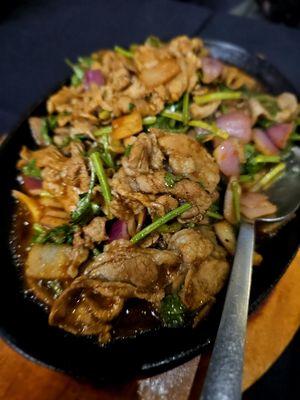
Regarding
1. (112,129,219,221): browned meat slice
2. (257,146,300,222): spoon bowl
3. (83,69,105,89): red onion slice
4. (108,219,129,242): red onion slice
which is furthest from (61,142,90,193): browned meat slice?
(257,146,300,222): spoon bowl

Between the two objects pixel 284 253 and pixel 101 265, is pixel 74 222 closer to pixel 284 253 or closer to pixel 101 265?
pixel 101 265

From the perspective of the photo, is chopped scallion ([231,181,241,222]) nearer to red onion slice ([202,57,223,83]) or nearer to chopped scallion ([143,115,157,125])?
chopped scallion ([143,115,157,125])

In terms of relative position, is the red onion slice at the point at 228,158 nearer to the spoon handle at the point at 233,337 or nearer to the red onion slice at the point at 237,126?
the red onion slice at the point at 237,126

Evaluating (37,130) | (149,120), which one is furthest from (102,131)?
(37,130)

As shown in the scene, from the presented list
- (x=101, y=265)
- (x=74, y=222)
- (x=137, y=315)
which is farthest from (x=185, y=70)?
(x=137, y=315)

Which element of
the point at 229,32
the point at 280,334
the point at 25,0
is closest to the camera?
the point at 280,334

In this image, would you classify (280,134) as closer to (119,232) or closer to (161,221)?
(161,221)
